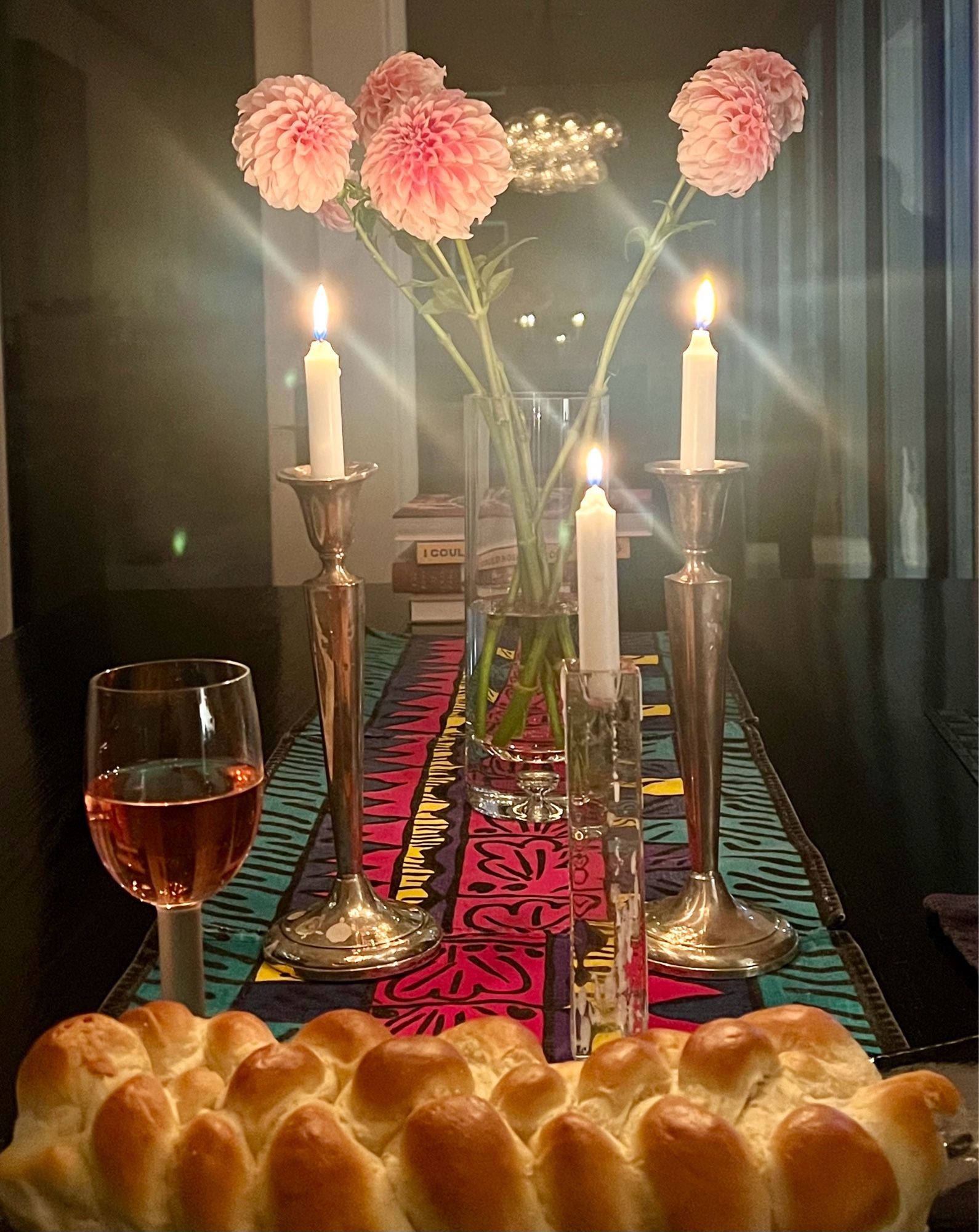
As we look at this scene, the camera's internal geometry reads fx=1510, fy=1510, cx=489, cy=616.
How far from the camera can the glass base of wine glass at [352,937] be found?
810 millimetres

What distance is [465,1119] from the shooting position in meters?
0.48

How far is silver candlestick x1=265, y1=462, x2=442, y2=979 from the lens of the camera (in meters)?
0.83

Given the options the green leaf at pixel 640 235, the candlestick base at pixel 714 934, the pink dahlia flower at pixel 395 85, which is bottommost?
the candlestick base at pixel 714 934

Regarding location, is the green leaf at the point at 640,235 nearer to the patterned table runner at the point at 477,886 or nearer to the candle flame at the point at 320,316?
the candle flame at the point at 320,316

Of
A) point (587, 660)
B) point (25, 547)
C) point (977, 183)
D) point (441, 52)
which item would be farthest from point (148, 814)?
point (441, 52)

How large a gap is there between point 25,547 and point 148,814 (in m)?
3.36

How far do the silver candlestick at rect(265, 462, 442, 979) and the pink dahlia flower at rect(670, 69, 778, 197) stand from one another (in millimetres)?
272

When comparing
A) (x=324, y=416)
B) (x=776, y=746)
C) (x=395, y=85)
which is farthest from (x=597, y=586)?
(x=776, y=746)

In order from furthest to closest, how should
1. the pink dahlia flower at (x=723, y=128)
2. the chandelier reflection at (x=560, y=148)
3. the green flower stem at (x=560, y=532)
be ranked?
the chandelier reflection at (x=560, y=148) < the green flower stem at (x=560, y=532) < the pink dahlia flower at (x=723, y=128)

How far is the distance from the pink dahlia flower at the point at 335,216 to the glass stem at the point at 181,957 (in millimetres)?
516

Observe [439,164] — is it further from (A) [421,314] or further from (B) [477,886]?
(B) [477,886]

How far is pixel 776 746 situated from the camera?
4.10 ft

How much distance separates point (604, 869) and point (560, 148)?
3516 millimetres

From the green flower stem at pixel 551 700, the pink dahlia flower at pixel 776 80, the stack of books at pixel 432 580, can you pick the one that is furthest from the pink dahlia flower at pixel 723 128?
the stack of books at pixel 432 580
